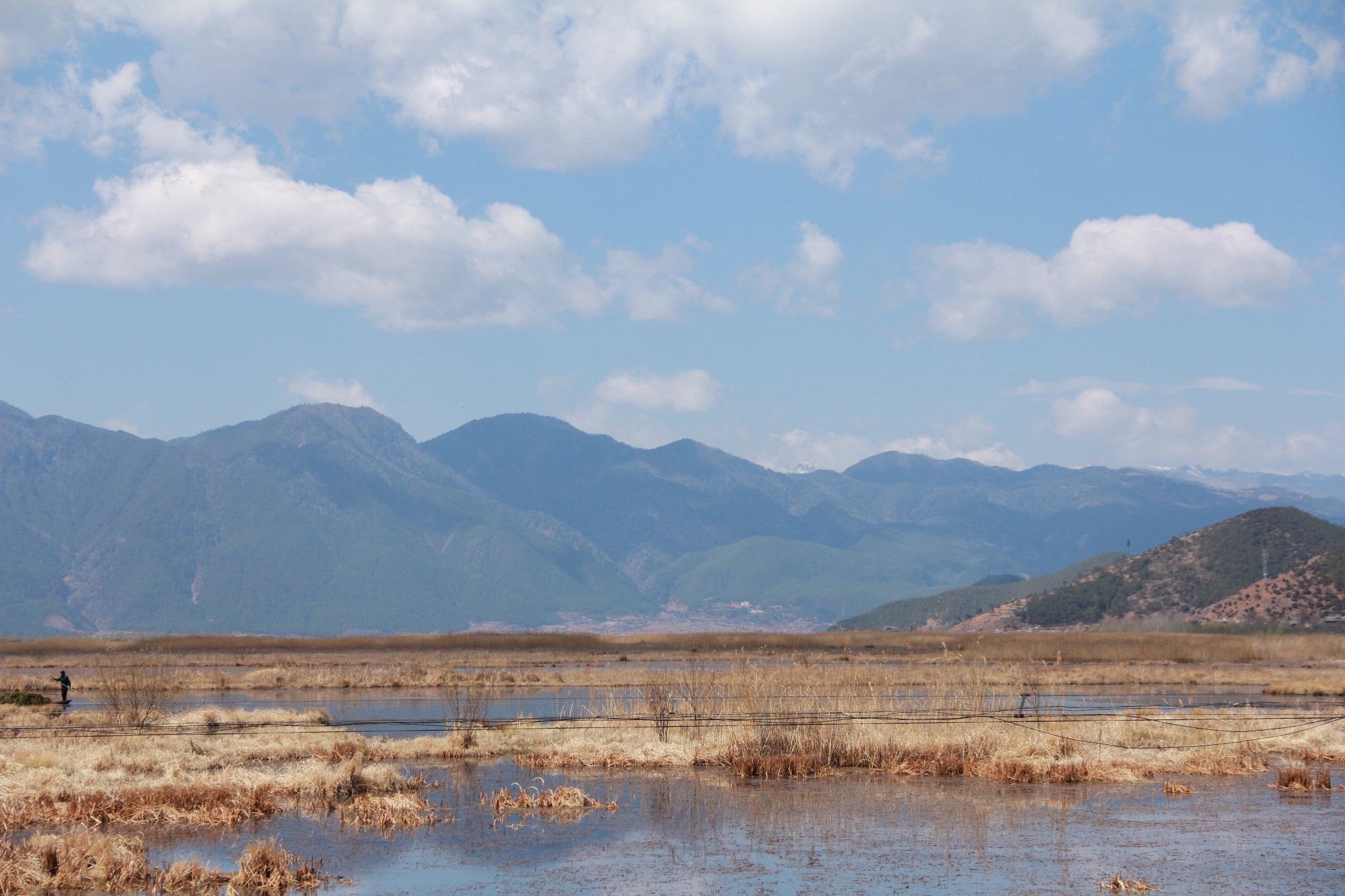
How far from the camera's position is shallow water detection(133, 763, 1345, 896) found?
18109mm

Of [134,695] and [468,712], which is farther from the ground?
[134,695]

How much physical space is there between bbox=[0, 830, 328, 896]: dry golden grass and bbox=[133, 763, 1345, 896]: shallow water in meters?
0.99

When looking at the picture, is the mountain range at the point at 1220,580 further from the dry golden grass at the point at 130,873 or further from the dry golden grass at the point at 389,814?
the dry golden grass at the point at 130,873

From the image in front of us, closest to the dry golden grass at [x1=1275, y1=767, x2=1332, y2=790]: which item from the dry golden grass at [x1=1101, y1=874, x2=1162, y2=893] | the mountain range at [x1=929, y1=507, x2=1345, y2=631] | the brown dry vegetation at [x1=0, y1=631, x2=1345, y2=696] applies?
the dry golden grass at [x1=1101, y1=874, x2=1162, y2=893]

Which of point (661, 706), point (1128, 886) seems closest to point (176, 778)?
point (661, 706)

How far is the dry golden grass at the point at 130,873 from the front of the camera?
58.1 ft

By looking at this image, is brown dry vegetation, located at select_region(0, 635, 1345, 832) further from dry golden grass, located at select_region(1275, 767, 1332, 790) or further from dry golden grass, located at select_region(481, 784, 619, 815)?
dry golden grass, located at select_region(1275, 767, 1332, 790)

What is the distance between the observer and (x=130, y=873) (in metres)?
18.1

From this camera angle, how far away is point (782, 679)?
3366cm

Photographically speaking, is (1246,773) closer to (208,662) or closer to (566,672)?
(566,672)

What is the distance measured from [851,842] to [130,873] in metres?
11.2

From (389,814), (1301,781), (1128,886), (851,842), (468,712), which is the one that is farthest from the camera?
(468,712)

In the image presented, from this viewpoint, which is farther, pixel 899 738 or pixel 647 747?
pixel 647 747

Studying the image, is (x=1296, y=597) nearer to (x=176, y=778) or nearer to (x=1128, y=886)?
(x=1128, y=886)
